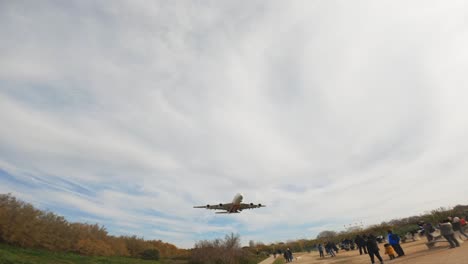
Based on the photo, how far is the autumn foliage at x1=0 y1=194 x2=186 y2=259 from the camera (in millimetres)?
33812

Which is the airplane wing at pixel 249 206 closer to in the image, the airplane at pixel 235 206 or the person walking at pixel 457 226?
the airplane at pixel 235 206

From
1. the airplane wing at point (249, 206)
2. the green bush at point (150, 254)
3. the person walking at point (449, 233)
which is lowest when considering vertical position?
the green bush at point (150, 254)

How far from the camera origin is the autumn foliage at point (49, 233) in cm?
3381

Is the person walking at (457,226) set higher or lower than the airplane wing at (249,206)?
lower

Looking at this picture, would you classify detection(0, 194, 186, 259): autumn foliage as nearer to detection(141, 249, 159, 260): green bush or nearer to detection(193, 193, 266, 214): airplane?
detection(141, 249, 159, 260): green bush

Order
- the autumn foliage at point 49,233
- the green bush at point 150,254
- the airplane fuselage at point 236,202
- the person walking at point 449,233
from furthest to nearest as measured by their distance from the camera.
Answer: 1. the green bush at point 150,254
2. the airplane fuselage at point 236,202
3. the autumn foliage at point 49,233
4. the person walking at point 449,233

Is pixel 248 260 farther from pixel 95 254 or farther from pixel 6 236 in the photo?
pixel 6 236

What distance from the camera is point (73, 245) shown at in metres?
43.3

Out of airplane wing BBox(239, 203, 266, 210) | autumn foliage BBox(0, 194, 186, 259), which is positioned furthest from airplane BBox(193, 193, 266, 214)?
autumn foliage BBox(0, 194, 186, 259)

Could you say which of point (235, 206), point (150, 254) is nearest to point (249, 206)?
point (235, 206)

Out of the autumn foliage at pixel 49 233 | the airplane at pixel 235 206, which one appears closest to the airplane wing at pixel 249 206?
the airplane at pixel 235 206

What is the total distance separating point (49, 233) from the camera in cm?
3934

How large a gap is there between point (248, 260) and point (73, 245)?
29811 millimetres

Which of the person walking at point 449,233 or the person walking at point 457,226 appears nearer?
the person walking at point 449,233
